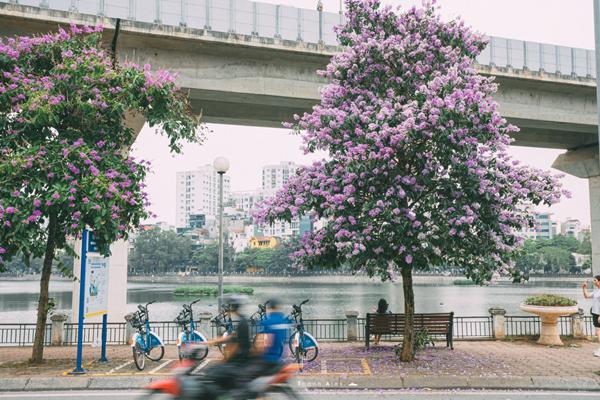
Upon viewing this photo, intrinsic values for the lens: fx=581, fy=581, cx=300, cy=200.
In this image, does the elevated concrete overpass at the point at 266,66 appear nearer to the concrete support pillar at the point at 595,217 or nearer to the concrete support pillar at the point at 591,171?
the concrete support pillar at the point at 591,171

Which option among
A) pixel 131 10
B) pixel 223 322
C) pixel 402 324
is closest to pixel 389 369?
pixel 402 324

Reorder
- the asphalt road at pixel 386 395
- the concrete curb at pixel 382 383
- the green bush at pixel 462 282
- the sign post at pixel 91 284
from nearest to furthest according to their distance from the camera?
the asphalt road at pixel 386 395
the concrete curb at pixel 382 383
the sign post at pixel 91 284
the green bush at pixel 462 282

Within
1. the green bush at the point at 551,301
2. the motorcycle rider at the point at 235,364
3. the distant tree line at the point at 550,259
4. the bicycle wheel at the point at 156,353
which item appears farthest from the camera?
the distant tree line at the point at 550,259

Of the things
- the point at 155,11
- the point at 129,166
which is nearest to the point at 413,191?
the point at 129,166

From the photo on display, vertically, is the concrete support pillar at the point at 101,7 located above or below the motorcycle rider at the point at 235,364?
above

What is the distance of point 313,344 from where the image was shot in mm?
13094

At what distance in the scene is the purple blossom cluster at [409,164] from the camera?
38.3 feet

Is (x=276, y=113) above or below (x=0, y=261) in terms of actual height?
above

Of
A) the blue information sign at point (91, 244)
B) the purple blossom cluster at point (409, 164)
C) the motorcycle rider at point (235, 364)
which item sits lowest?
the motorcycle rider at point (235, 364)

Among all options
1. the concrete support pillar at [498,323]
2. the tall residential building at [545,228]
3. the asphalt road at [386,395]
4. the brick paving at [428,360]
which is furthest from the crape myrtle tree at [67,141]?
the tall residential building at [545,228]

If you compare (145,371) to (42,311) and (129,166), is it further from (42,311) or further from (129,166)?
(129,166)

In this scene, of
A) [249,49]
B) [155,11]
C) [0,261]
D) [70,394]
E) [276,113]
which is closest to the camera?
[70,394]

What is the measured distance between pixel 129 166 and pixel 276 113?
34.9 feet

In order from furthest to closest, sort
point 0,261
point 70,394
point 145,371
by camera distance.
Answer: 1. point 0,261
2. point 145,371
3. point 70,394
